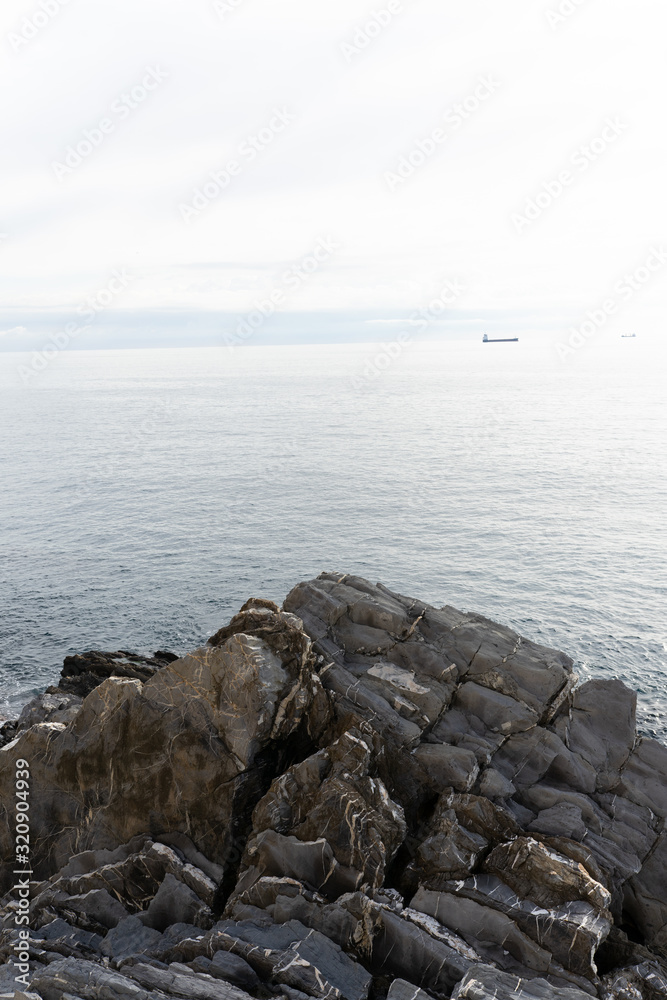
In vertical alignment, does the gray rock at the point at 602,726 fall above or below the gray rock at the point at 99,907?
above

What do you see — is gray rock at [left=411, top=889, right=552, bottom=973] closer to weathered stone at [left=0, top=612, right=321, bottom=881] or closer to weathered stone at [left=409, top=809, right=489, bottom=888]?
weathered stone at [left=409, top=809, right=489, bottom=888]

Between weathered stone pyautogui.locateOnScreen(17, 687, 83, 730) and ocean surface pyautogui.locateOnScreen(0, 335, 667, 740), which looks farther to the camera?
ocean surface pyautogui.locateOnScreen(0, 335, 667, 740)

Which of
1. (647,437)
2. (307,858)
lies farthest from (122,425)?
(307,858)

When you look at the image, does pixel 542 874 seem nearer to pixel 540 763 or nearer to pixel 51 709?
pixel 540 763

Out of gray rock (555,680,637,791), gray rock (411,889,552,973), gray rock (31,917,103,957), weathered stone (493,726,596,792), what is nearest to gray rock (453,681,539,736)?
weathered stone (493,726,596,792)

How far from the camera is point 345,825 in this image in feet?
70.9

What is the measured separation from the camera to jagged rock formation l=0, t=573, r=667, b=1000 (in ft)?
61.8

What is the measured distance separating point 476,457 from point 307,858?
99.0 meters

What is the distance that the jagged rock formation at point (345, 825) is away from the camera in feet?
61.8

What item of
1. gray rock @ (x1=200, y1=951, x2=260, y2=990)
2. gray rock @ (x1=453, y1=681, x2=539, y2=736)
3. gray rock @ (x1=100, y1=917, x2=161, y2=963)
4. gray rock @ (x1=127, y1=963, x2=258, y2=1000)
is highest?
gray rock @ (x1=453, y1=681, x2=539, y2=736)

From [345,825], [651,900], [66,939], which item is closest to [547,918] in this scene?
[651,900]

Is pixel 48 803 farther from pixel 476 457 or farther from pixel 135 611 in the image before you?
pixel 476 457

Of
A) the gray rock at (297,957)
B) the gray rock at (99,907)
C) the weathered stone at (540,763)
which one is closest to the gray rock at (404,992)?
the gray rock at (297,957)

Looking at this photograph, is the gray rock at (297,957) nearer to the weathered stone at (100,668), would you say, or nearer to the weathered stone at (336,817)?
the weathered stone at (336,817)
